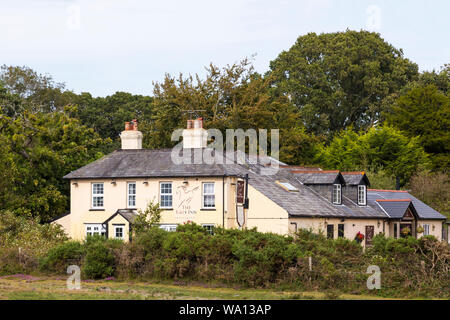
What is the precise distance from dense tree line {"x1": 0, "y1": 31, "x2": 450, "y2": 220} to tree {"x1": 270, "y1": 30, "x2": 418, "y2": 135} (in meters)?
0.12

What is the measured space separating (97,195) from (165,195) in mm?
4440

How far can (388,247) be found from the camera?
3309 cm

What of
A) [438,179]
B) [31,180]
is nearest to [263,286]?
[31,180]

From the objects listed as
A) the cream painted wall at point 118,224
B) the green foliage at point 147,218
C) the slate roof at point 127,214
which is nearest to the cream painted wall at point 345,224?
the green foliage at point 147,218

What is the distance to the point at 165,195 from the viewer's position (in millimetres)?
48625

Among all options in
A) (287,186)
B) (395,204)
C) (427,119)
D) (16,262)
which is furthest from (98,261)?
(427,119)

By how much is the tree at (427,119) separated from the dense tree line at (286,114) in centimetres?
11

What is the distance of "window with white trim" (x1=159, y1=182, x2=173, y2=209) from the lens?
48469 millimetres

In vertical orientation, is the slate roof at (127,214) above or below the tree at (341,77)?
below

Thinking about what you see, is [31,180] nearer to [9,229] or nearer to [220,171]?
[9,229]

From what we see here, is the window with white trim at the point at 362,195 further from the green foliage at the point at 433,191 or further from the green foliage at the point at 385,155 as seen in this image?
the green foliage at the point at 385,155

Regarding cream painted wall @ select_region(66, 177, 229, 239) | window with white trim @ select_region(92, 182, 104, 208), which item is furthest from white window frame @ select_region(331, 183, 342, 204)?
window with white trim @ select_region(92, 182, 104, 208)

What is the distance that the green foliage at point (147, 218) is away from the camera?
43156mm

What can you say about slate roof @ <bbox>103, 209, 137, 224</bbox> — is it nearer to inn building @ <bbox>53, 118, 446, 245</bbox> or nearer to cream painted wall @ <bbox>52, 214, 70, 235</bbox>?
inn building @ <bbox>53, 118, 446, 245</bbox>
